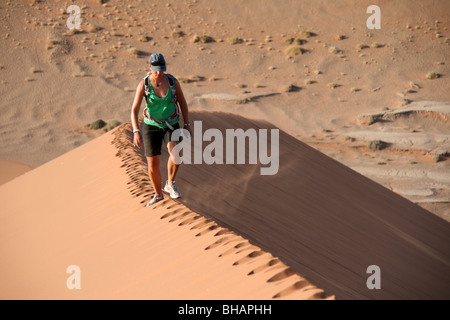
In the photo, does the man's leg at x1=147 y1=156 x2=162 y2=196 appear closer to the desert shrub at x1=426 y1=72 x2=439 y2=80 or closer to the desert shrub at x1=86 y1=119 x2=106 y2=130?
the desert shrub at x1=86 y1=119 x2=106 y2=130

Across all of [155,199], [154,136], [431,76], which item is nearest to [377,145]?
[431,76]

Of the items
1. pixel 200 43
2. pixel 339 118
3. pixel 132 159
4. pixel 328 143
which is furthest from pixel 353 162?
pixel 200 43

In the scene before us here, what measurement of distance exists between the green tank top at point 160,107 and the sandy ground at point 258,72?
423 inches

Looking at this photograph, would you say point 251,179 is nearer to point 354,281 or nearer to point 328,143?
point 354,281

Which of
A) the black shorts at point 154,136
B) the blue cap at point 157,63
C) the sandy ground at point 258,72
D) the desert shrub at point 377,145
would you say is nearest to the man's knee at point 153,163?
the black shorts at point 154,136

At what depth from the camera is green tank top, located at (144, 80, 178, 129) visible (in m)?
5.01

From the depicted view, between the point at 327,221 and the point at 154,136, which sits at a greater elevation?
the point at 154,136

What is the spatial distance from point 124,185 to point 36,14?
2223cm

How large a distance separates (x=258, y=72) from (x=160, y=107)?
19.3 m

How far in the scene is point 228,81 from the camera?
23.2 metres

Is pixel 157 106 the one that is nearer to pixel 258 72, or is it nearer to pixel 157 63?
pixel 157 63

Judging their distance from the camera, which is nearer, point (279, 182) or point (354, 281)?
point (354, 281)

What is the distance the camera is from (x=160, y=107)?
5.06 metres

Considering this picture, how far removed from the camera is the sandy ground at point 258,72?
1764cm
